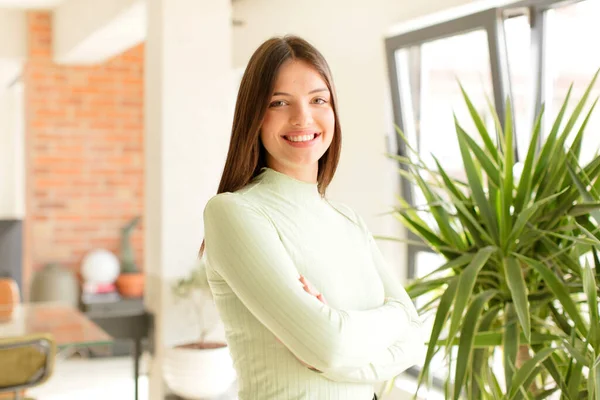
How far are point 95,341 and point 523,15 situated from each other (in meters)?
2.61

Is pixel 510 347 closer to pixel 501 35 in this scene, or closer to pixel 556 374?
pixel 556 374

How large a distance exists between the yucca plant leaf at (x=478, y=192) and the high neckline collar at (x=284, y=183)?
1258mm

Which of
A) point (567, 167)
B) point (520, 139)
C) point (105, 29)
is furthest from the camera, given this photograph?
point (105, 29)

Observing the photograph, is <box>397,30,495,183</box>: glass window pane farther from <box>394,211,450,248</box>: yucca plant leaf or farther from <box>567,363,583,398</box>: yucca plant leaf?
<box>567,363,583,398</box>: yucca plant leaf

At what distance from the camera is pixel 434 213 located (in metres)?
3.02

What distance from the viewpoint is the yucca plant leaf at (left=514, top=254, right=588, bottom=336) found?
2.57m

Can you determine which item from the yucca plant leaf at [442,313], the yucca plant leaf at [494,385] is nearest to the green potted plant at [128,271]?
the yucca plant leaf at [494,385]

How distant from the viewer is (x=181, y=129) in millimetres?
5590

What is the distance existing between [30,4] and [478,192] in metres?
6.68

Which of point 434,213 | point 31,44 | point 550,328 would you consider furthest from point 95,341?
point 31,44

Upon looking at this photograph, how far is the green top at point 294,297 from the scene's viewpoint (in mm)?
1523

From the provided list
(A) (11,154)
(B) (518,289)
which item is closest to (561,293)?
(B) (518,289)

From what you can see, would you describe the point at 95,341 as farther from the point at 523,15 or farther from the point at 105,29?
the point at 105,29

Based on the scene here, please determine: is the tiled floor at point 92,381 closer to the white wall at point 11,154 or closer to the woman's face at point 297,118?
the white wall at point 11,154
